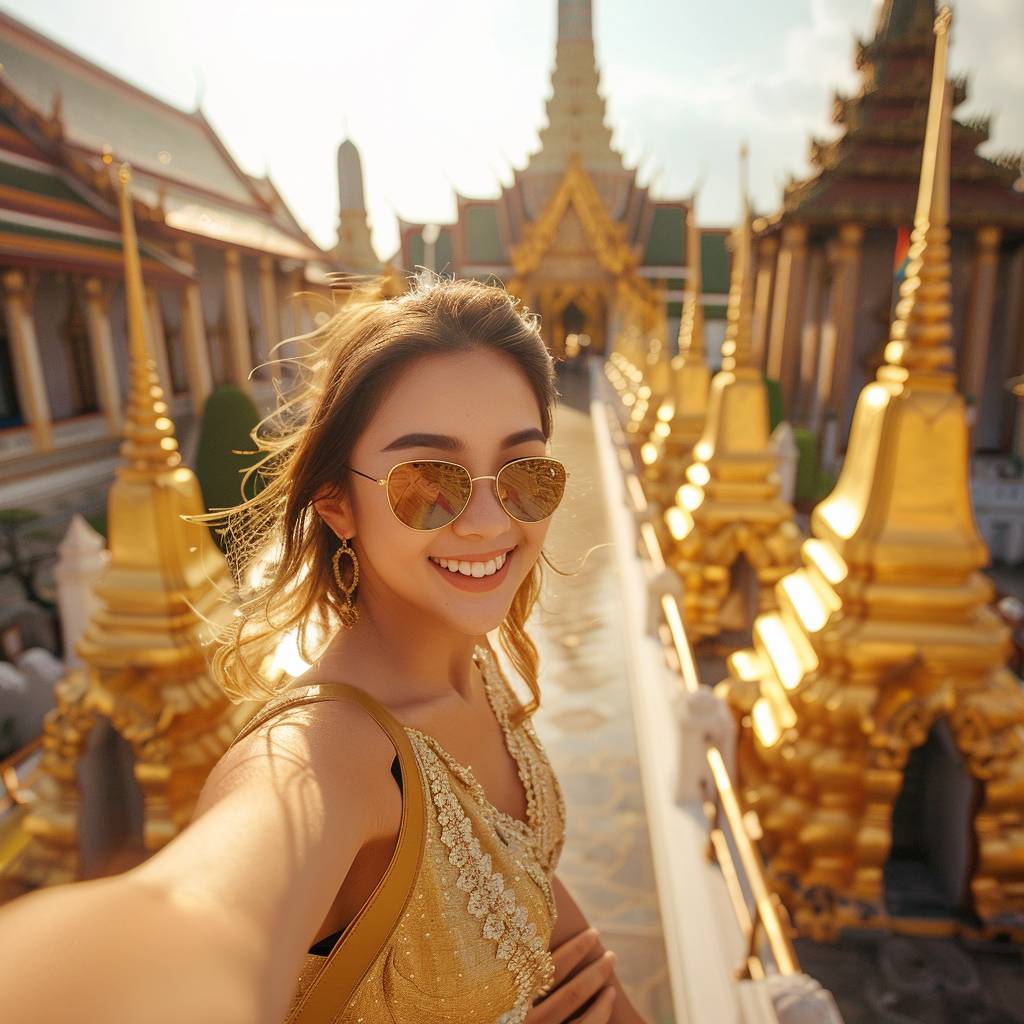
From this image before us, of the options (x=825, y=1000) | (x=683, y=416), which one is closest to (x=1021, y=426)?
(x=683, y=416)

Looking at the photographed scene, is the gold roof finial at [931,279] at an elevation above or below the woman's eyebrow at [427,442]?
above

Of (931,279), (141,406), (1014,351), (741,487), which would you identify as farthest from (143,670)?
(1014,351)

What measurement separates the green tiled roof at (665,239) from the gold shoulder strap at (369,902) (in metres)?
30.7

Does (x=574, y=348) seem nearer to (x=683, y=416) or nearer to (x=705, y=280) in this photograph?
(x=705, y=280)

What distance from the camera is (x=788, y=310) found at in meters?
18.7

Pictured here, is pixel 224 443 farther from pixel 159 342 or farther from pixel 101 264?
pixel 159 342

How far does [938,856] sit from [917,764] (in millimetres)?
497

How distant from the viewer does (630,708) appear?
4.82 meters

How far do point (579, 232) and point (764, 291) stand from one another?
759cm

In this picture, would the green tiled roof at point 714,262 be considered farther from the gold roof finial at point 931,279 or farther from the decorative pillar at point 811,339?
the gold roof finial at point 931,279

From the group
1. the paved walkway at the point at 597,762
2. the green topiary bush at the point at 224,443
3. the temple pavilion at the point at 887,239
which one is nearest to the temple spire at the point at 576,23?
the temple pavilion at the point at 887,239

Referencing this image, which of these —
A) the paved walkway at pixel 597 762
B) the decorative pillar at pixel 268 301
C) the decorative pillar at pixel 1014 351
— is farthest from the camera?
the decorative pillar at pixel 268 301

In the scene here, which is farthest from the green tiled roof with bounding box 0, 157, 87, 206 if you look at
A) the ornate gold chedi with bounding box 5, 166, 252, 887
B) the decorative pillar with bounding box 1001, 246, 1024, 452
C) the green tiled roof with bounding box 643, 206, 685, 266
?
the green tiled roof with bounding box 643, 206, 685, 266

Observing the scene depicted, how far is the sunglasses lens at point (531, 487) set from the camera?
4.17 ft
